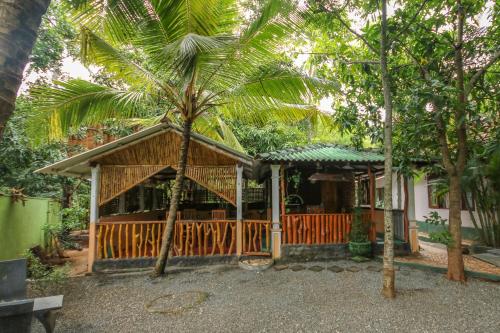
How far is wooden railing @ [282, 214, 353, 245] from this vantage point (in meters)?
7.27

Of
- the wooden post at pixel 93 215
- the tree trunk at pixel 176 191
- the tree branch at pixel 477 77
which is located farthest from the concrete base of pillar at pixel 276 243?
the tree branch at pixel 477 77

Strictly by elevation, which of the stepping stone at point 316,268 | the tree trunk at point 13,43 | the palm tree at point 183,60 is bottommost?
the stepping stone at point 316,268

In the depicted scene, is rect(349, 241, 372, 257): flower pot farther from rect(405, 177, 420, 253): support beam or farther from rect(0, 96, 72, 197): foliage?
rect(0, 96, 72, 197): foliage

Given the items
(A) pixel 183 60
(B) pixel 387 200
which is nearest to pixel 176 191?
(A) pixel 183 60

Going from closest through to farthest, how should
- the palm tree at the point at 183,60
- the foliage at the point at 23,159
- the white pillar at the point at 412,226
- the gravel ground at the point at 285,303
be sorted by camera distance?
the gravel ground at the point at 285,303
the palm tree at the point at 183,60
the white pillar at the point at 412,226
the foliage at the point at 23,159

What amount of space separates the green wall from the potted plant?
301 inches

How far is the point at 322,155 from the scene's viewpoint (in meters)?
7.32

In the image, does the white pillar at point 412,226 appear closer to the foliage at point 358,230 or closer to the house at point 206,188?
the house at point 206,188

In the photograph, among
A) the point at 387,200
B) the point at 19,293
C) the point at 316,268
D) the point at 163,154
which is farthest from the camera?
the point at 163,154

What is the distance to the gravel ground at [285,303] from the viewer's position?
3.71 meters

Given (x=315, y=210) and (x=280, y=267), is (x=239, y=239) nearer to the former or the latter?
(x=280, y=267)

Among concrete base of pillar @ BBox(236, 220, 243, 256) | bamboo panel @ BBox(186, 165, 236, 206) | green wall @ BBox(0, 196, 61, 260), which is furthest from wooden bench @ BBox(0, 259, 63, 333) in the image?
concrete base of pillar @ BBox(236, 220, 243, 256)

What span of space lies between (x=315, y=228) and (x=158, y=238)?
3.96 m

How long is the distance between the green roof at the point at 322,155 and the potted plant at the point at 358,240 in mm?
1357
